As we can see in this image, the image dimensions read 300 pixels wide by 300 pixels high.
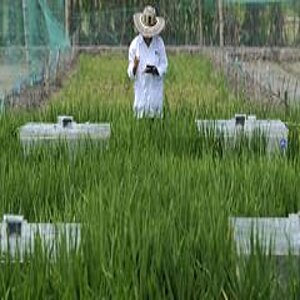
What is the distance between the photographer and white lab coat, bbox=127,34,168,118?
6348 millimetres

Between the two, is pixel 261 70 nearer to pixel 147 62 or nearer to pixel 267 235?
pixel 147 62

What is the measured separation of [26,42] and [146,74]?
458cm

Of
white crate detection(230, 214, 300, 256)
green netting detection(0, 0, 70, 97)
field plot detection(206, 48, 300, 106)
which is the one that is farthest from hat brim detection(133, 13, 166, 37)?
green netting detection(0, 0, 70, 97)

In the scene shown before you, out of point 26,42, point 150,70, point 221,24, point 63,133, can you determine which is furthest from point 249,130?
point 221,24

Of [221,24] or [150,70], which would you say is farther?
[221,24]

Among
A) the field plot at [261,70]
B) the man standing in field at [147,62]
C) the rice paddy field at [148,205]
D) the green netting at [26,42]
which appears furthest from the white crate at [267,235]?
the green netting at [26,42]

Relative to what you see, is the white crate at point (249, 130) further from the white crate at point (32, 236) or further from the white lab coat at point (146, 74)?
the white crate at point (32, 236)

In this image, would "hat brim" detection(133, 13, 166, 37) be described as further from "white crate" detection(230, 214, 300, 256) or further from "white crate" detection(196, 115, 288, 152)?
"white crate" detection(230, 214, 300, 256)

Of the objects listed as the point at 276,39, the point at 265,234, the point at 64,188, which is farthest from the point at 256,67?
the point at 265,234

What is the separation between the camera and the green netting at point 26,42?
1059cm

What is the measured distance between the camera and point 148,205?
3055 millimetres

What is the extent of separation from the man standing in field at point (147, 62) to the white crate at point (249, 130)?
1.31 meters

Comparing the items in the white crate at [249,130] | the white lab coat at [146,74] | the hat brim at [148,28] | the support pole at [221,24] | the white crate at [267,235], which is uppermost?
the support pole at [221,24]

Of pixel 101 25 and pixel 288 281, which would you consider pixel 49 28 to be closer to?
pixel 101 25
